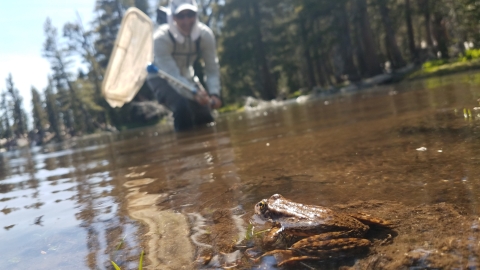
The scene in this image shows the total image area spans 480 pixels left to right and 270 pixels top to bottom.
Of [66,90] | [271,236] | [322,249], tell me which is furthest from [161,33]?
[66,90]

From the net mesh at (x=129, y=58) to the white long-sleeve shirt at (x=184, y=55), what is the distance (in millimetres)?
367

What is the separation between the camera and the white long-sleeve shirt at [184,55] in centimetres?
876

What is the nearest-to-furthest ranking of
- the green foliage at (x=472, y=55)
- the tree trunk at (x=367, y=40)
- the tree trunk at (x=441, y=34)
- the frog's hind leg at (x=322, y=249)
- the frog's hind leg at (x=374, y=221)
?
1. the frog's hind leg at (x=322, y=249)
2. the frog's hind leg at (x=374, y=221)
3. the green foliage at (x=472, y=55)
4. the tree trunk at (x=441, y=34)
5. the tree trunk at (x=367, y=40)

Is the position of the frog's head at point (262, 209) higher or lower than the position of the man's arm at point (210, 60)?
lower

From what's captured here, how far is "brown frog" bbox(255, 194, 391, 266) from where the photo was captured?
54.6 inches

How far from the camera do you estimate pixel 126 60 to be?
855 centimetres

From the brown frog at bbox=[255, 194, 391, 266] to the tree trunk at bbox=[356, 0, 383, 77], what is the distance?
23778 mm

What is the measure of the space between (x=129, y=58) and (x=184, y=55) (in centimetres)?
128

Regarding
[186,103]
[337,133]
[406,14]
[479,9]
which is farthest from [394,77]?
[337,133]

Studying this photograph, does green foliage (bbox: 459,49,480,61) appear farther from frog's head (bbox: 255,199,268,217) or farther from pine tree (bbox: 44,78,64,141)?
pine tree (bbox: 44,78,64,141)

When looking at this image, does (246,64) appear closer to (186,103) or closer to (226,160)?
(186,103)

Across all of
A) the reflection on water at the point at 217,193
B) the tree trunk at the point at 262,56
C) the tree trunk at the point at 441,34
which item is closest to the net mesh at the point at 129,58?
the reflection on water at the point at 217,193

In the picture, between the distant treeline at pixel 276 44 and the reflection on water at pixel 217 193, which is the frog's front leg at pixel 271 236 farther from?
the distant treeline at pixel 276 44

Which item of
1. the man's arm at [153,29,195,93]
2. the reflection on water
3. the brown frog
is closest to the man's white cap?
the man's arm at [153,29,195,93]
